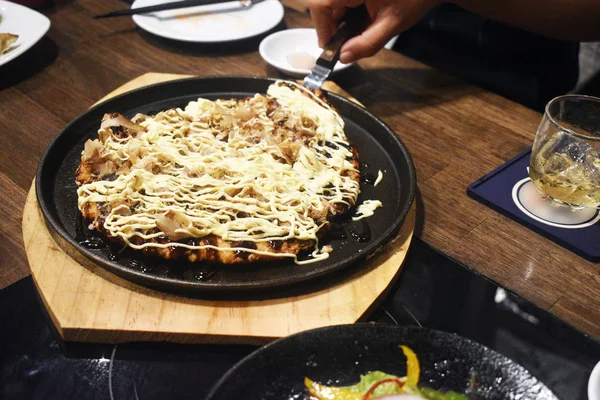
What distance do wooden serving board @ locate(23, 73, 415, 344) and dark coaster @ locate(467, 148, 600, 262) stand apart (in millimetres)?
609

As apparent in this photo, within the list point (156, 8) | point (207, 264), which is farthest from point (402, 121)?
point (156, 8)

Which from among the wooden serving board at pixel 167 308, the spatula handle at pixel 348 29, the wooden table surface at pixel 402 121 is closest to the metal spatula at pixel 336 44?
the spatula handle at pixel 348 29

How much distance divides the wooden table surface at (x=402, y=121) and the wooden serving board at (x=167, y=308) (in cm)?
20

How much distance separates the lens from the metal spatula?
241 centimetres

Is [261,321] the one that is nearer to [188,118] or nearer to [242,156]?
[242,156]

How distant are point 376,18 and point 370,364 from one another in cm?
185

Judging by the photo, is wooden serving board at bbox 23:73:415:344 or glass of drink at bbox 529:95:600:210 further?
glass of drink at bbox 529:95:600:210

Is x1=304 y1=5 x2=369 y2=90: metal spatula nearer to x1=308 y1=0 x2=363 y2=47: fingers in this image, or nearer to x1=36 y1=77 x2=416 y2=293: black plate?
x1=308 y1=0 x2=363 y2=47: fingers

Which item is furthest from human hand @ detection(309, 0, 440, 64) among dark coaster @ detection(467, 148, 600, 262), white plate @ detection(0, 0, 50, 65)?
white plate @ detection(0, 0, 50, 65)

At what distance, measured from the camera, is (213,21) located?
3135mm

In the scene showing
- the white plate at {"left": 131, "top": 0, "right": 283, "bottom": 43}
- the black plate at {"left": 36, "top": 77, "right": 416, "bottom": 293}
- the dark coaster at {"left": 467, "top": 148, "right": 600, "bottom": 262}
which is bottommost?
the dark coaster at {"left": 467, "top": 148, "right": 600, "bottom": 262}

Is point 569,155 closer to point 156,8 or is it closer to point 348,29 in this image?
point 348,29

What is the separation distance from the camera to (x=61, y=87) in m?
2.62

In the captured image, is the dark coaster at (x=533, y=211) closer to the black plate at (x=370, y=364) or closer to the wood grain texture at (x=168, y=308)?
the wood grain texture at (x=168, y=308)
